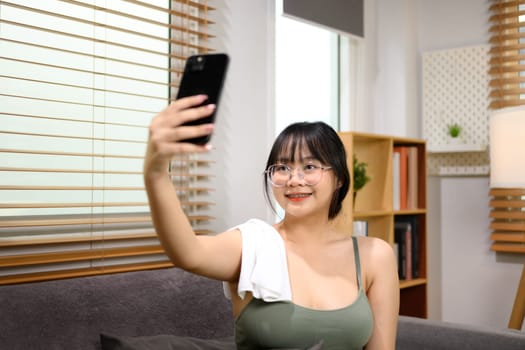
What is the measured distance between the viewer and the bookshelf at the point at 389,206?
3.17m

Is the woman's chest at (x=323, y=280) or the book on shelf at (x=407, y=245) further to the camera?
the book on shelf at (x=407, y=245)

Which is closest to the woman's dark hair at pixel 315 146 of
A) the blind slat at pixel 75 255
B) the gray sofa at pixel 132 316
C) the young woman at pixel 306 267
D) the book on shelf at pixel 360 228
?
the young woman at pixel 306 267

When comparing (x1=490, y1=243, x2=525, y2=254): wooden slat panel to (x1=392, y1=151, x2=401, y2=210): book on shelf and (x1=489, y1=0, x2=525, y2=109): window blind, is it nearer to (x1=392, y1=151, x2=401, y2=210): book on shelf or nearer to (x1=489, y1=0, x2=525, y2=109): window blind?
(x1=392, y1=151, x2=401, y2=210): book on shelf

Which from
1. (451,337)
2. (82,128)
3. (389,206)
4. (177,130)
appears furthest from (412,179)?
(177,130)

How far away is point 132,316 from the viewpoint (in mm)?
1849

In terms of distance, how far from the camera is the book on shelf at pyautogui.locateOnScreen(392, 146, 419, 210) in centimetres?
332

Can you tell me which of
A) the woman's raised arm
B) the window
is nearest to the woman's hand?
the woman's raised arm

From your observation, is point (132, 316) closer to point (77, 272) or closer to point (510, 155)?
point (77, 272)

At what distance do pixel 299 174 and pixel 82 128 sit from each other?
906 mm

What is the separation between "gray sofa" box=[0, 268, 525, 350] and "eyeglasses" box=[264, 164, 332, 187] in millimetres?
574

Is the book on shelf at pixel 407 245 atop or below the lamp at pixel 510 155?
below

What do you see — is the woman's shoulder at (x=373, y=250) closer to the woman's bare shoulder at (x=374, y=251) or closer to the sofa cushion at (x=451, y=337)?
the woman's bare shoulder at (x=374, y=251)

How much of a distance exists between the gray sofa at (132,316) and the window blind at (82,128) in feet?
0.82

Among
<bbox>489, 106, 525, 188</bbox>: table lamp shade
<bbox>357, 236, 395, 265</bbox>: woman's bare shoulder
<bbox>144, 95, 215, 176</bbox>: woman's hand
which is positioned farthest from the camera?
<bbox>489, 106, 525, 188</bbox>: table lamp shade
